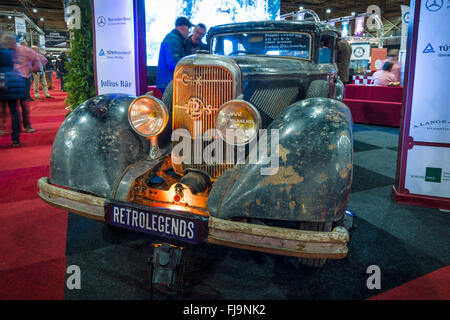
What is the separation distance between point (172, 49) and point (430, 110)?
3352mm

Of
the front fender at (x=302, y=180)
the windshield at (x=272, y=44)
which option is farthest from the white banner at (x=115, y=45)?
the front fender at (x=302, y=180)

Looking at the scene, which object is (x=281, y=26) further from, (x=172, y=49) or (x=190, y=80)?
(x=172, y=49)

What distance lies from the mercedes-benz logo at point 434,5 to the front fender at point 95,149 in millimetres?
2935

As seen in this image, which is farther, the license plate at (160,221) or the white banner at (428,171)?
the white banner at (428,171)

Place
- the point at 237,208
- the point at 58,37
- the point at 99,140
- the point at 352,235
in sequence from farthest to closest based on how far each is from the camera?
the point at 58,37 < the point at 352,235 < the point at 99,140 < the point at 237,208

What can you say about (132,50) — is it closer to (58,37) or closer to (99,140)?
(99,140)

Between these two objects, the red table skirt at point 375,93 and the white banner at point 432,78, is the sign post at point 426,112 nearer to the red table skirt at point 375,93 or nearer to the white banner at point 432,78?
the white banner at point 432,78

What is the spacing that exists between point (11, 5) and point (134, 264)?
104 feet

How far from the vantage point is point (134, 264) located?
246 centimetres

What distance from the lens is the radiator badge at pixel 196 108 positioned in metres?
2.36

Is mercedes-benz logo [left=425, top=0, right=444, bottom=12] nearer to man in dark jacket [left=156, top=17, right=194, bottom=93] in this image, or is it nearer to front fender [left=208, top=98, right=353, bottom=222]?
front fender [left=208, top=98, right=353, bottom=222]

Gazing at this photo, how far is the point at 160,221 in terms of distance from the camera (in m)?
1.95
